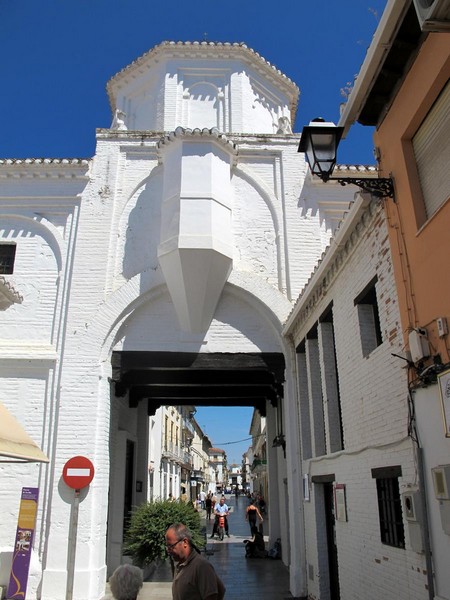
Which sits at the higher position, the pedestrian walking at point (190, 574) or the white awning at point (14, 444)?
the white awning at point (14, 444)

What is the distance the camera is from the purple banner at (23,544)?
892 centimetres

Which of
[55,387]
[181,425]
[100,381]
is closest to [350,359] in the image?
[100,381]

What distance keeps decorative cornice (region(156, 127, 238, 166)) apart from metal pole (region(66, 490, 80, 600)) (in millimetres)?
7349

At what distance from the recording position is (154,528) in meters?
9.38

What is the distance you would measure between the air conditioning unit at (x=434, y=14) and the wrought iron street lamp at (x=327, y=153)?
1779 millimetres

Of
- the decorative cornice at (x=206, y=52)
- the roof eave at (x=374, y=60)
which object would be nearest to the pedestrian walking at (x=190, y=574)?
the roof eave at (x=374, y=60)

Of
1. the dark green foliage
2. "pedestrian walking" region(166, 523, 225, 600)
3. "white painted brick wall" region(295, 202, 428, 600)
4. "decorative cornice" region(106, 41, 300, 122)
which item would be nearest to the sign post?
the dark green foliage

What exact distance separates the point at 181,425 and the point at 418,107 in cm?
3152

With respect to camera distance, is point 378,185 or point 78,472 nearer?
point 378,185

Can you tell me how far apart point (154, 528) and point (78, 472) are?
176cm

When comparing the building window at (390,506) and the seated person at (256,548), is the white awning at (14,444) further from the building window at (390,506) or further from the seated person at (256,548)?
the seated person at (256,548)

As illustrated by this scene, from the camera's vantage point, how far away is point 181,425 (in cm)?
3428

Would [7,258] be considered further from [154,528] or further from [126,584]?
[126,584]

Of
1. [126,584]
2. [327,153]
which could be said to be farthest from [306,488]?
[126,584]
